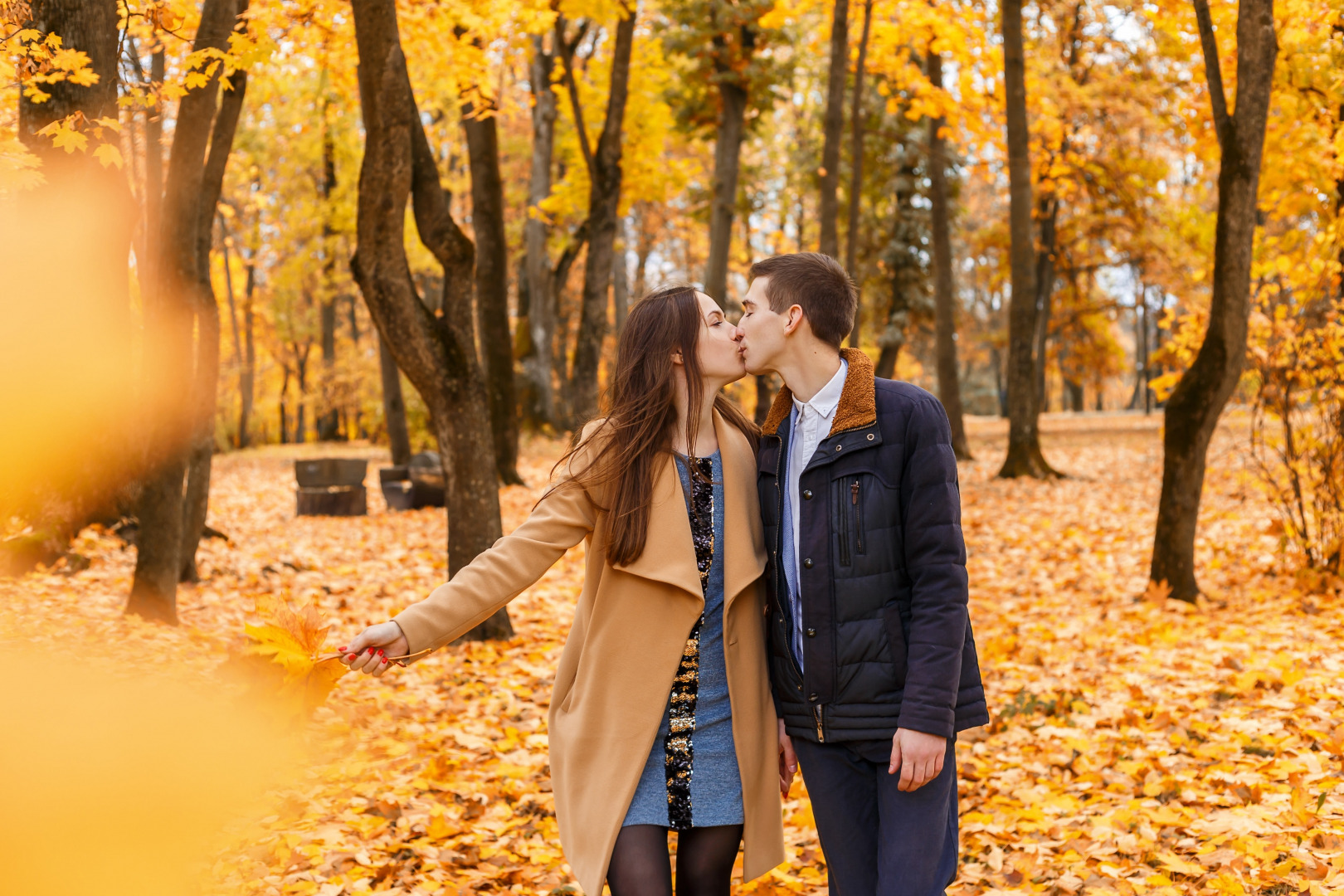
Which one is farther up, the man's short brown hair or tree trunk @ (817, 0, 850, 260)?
tree trunk @ (817, 0, 850, 260)

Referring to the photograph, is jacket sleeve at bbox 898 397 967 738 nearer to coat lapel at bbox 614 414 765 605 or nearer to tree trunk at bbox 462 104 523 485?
coat lapel at bbox 614 414 765 605

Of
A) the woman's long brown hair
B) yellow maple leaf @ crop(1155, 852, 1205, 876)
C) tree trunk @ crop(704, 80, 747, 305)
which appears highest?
tree trunk @ crop(704, 80, 747, 305)

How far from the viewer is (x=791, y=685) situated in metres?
2.59

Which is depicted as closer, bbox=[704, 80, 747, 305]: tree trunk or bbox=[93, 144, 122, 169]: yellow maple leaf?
bbox=[93, 144, 122, 169]: yellow maple leaf

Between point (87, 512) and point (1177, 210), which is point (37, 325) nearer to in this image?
point (87, 512)

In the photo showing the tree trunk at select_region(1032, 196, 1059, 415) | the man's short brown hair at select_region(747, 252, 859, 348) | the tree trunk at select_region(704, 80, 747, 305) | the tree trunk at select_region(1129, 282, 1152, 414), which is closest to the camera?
the man's short brown hair at select_region(747, 252, 859, 348)

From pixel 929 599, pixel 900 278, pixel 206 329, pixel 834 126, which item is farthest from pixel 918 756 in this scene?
pixel 900 278

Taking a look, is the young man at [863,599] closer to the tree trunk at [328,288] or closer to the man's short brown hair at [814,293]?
the man's short brown hair at [814,293]

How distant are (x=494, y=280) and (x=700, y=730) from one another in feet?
35.4

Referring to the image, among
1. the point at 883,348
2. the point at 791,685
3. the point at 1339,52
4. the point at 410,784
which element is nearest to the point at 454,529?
the point at 410,784

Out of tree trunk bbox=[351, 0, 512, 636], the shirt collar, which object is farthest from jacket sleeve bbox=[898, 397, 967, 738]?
tree trunk bbox=[351, 0, 512, 636]

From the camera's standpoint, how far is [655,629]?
8.38ft

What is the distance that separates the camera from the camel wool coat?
2.48m

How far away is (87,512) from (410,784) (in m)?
5.20
